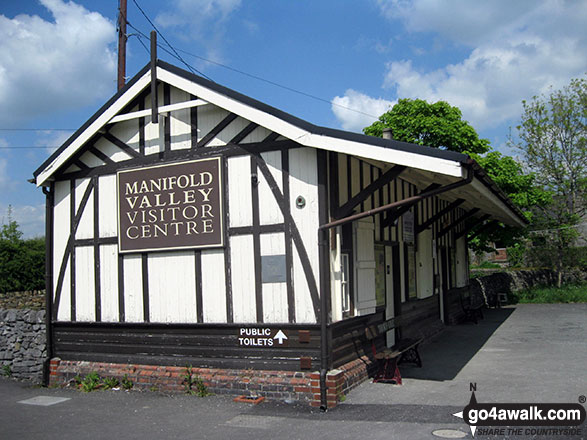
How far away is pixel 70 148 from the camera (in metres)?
9.88

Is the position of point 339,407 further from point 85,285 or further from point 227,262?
point 85,285

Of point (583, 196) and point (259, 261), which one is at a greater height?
point (583, 196)

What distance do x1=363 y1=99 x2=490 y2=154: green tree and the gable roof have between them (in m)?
11.4

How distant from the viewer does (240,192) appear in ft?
28.1

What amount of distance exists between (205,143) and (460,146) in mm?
15101

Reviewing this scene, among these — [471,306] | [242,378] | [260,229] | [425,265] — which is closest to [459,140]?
[471,306]

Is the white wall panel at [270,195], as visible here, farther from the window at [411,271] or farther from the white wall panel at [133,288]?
the window at [411,271]

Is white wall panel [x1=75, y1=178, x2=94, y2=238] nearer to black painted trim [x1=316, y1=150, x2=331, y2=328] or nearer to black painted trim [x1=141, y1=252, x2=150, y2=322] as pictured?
black painted trim [x1=141, y1=252, x2=150, y2=322]

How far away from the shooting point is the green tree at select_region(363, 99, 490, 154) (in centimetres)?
2152

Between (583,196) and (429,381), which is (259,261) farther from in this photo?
(583,196)

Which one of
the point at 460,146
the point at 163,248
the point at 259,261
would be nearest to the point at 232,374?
the point at 259,261

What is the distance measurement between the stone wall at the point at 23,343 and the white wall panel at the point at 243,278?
4455 mm

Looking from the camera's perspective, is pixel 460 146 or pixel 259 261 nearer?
pixel 259 261

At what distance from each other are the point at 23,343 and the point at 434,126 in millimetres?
16365
